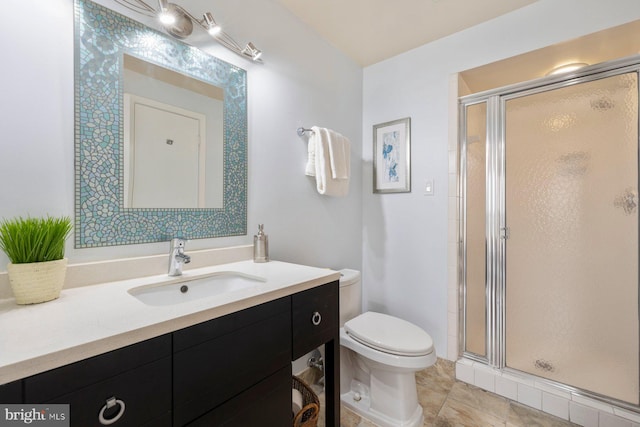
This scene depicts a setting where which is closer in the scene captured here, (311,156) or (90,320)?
(90,320)

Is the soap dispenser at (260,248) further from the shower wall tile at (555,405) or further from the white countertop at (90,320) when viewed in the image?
the shower wall tile at (555,405)

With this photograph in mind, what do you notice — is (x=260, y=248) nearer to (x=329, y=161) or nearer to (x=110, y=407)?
(x=329, y=161)

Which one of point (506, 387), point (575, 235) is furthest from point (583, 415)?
point (575, 235)

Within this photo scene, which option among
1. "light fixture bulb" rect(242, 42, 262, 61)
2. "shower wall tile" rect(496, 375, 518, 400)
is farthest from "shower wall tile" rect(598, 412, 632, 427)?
"light fixture bulb" rect(242, 42, 262, 61)

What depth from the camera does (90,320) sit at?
61 centimetres

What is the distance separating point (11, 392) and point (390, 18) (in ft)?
6.98

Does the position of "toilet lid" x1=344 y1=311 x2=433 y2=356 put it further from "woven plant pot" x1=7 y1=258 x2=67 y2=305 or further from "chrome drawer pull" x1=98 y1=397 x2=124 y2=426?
"woven plant pot" x1=7 y1=258 x2=67 y2=305

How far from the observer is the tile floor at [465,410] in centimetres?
141

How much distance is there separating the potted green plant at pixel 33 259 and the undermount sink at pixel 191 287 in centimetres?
19

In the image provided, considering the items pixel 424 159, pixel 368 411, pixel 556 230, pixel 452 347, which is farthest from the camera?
pixel 424 159

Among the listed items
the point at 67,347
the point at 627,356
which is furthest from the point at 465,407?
the point at 67,347

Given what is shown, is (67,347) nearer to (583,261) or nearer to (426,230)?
(426,230)

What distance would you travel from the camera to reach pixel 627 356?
1373 millimetres

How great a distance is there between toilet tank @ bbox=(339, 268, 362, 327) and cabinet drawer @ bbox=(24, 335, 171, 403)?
43.4 inches
